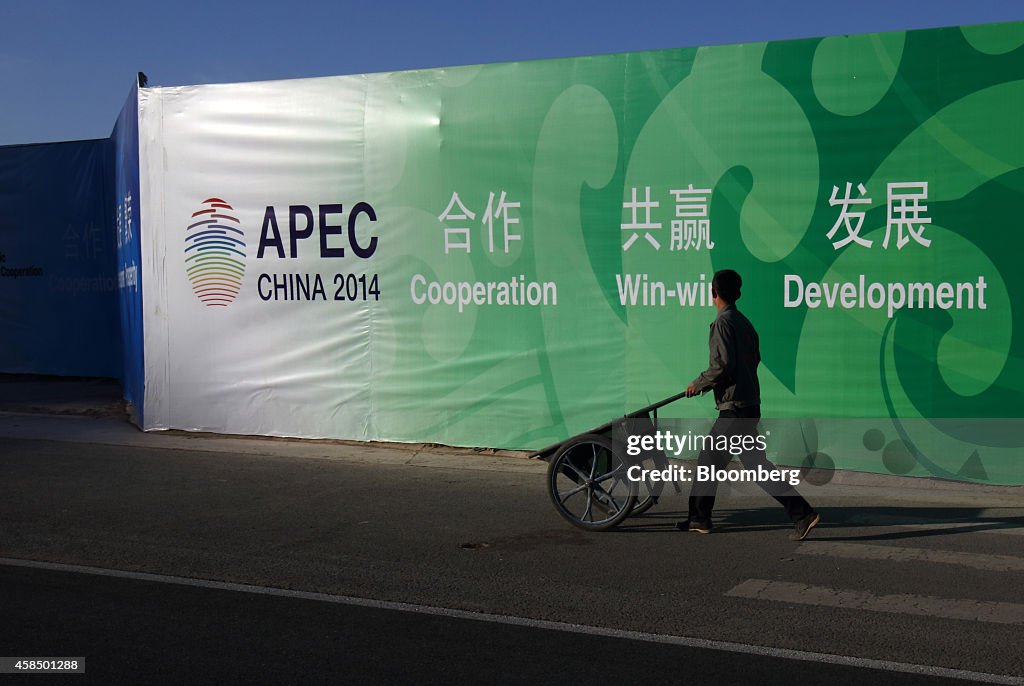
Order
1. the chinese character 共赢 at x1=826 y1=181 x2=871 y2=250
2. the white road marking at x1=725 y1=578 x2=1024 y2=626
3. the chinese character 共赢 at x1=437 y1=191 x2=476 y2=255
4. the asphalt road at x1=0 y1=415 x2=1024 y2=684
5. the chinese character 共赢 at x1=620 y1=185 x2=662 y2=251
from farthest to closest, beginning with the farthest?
the chinese character 共赢 at x1=437 y1=191 x2=476 y2=255
the chinese character 共赢 at x1=620 y1=185 x2=662 y2=251
the chinese character 共赢 at x1=826 y1=181 x2=871 y2=250
the white road marking at x1=725 y1=578 x2=1024 y2=626
the asphalt road at x1=0 y1=415 x2=1024 y2=684

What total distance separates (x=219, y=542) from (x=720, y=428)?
3.77 m

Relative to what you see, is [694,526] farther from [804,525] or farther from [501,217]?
[501,217]

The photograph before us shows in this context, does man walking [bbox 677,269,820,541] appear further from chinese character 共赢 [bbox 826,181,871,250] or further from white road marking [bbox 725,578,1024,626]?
chinese character 共赢 [bbox 826,181,871,250]

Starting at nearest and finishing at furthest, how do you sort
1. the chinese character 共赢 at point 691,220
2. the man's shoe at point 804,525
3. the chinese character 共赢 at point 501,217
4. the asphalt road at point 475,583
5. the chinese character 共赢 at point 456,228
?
the asphalt road at point 475,583 → the man's shoe at point 804,525 → the chinese character 共赢 at point 691,220 → the chinese character 共赢 at point 501,217 → the chinese character 共赢 at point 456,228

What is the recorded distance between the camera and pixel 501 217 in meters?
11.3

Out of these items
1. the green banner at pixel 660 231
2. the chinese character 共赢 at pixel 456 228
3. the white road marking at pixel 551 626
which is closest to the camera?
the white road marking at pixel 551 626

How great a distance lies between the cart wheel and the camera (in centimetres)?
798

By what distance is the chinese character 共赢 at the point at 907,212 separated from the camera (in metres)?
9.63

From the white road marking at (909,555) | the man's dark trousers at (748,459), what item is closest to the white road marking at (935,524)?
the white road marking at (909,555)

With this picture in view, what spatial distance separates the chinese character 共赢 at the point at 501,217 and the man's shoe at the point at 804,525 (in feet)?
15.4

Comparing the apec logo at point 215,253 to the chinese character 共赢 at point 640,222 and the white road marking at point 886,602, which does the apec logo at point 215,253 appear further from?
the white road marking at point 886,602

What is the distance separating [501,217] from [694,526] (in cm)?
450

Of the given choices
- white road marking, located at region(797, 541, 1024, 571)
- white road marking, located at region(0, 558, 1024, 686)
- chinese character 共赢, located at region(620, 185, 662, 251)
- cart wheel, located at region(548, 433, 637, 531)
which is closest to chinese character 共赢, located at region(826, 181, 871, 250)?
chinese character 共赢, located at region(620, 185, 662, 251)

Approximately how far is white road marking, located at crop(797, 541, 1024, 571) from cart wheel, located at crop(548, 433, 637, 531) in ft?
4.48
